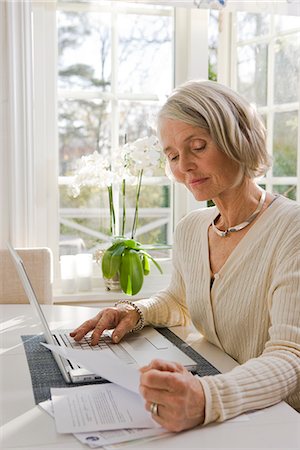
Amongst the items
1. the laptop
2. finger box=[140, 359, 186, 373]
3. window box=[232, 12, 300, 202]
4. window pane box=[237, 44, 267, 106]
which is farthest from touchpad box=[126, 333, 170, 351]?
window pane box=[237, 44, 267, 106]

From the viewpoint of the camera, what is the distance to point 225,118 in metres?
1.55

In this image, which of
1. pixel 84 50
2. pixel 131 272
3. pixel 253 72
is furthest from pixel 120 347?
pixel 253 72

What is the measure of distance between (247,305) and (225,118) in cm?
44

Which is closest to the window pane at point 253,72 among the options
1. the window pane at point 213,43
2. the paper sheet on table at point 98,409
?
the window pane at point 213,43

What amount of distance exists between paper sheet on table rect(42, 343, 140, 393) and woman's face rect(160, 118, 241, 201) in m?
0.60

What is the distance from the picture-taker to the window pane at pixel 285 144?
2.97 meters

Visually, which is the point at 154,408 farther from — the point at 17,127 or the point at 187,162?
the point at 17,127

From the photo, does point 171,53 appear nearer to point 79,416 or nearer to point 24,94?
point 24,94

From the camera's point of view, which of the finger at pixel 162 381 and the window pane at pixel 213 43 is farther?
the window pane at pixel 213 43

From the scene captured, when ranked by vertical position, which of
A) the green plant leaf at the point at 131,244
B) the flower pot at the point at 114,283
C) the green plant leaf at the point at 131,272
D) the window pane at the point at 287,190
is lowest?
the flower pot at the point at 114,283

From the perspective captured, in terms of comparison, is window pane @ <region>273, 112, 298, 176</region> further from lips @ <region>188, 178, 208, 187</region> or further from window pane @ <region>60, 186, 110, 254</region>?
lips @ <region>188, 178, 208, 187</region>

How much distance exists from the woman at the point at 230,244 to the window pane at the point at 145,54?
49.8 inches

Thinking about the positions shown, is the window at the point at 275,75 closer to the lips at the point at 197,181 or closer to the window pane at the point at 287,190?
the window pane at the point at 287,190

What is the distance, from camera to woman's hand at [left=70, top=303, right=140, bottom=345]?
157cm
